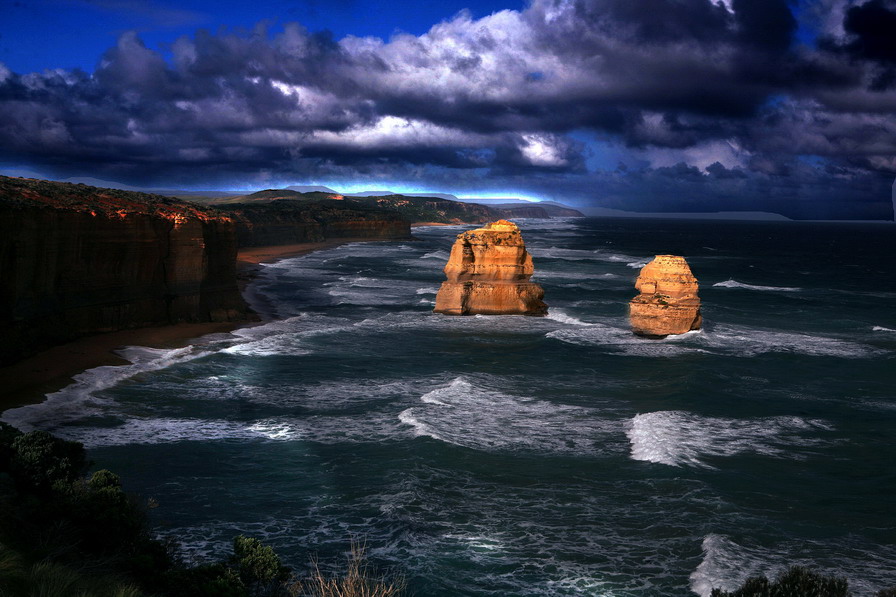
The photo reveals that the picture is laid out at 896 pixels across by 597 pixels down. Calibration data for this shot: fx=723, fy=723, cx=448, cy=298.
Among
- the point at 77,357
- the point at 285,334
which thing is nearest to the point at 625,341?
the point at 285,334

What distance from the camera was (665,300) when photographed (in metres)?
37.1

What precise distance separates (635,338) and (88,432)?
26772mm

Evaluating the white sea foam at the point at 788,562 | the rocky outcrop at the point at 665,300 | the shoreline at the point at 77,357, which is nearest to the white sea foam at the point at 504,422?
the white sea foam at the point at 788,562

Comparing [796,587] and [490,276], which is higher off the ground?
[490,276]

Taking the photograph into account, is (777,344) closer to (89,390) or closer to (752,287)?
(752,287)

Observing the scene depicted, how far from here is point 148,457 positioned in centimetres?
2009

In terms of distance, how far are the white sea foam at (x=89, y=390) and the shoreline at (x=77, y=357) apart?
45cm

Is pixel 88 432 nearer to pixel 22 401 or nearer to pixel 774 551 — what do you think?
pixel 22 401

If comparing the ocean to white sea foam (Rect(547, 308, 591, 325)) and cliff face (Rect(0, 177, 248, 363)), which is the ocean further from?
cliff face (Rect(0, 177, 248, 363))

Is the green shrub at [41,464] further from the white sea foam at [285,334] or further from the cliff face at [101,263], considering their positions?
the white sea foam at [285,334]

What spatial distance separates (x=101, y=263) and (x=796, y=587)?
32.9m

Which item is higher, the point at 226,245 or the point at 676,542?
the point at 226,245

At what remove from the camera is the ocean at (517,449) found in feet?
49.6

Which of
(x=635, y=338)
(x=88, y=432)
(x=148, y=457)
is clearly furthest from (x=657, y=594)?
(x=635, y=338)
